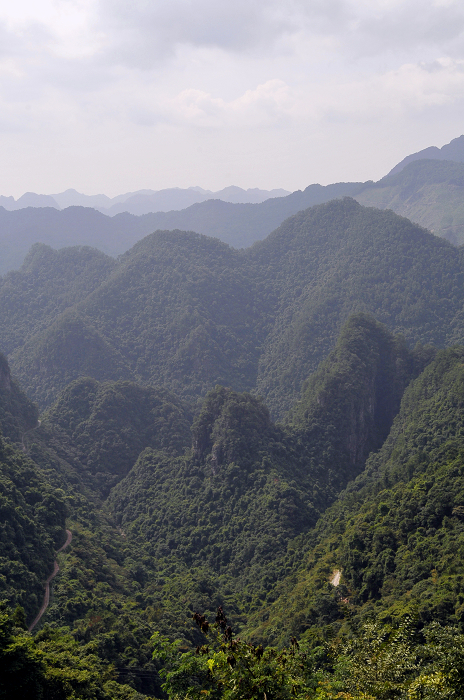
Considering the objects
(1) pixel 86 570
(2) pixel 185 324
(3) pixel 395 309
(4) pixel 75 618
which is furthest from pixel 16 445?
(3) pixel 395 309

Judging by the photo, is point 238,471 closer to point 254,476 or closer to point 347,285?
point 254,476

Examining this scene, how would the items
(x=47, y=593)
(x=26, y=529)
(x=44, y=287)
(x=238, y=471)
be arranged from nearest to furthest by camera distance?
(x=47, y=593) < (x=26, y=529) < (x=238, y=471) < (x=44, y=287)

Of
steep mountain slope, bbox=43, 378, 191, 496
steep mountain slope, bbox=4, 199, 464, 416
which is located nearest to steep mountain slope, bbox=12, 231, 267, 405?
steep mountain slope, bbox=4, 199, 464, 416

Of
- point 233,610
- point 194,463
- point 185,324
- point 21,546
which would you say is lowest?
point 233,610

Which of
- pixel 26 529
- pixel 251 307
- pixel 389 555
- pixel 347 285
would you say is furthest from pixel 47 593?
pixel 251 307

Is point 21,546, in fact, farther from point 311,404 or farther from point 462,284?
point 462,284
